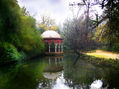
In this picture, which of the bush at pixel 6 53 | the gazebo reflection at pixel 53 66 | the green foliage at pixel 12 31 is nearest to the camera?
the green foliage at pixel 12 31

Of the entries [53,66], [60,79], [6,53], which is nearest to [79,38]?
[53,66]

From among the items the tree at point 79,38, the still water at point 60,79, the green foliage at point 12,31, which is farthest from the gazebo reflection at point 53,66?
the tree at point 79,38

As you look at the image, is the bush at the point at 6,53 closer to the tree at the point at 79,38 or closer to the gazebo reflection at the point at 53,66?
the gazebo reflection at the point at 53,66

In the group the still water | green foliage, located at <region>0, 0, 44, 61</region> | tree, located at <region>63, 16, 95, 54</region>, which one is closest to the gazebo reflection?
the still water

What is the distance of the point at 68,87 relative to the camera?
15.8 feet

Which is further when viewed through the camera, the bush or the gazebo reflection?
the bush

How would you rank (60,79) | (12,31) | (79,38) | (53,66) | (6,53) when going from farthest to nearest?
(79,38), (6,53), (53,66), (12,31), (60,79)

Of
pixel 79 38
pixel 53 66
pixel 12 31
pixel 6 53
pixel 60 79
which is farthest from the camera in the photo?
pixel 79 38

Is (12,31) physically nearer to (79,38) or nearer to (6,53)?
(6,53)

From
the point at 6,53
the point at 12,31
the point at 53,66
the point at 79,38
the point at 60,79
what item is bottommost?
the point at 53,66

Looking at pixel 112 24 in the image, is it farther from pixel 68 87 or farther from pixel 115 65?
pixel 115 65

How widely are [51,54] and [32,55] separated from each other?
191 inches

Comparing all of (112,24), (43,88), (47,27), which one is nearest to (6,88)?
(43,88)

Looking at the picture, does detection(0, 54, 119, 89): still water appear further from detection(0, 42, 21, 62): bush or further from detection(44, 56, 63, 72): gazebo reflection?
detection(0, 42, 21, 62): bush
